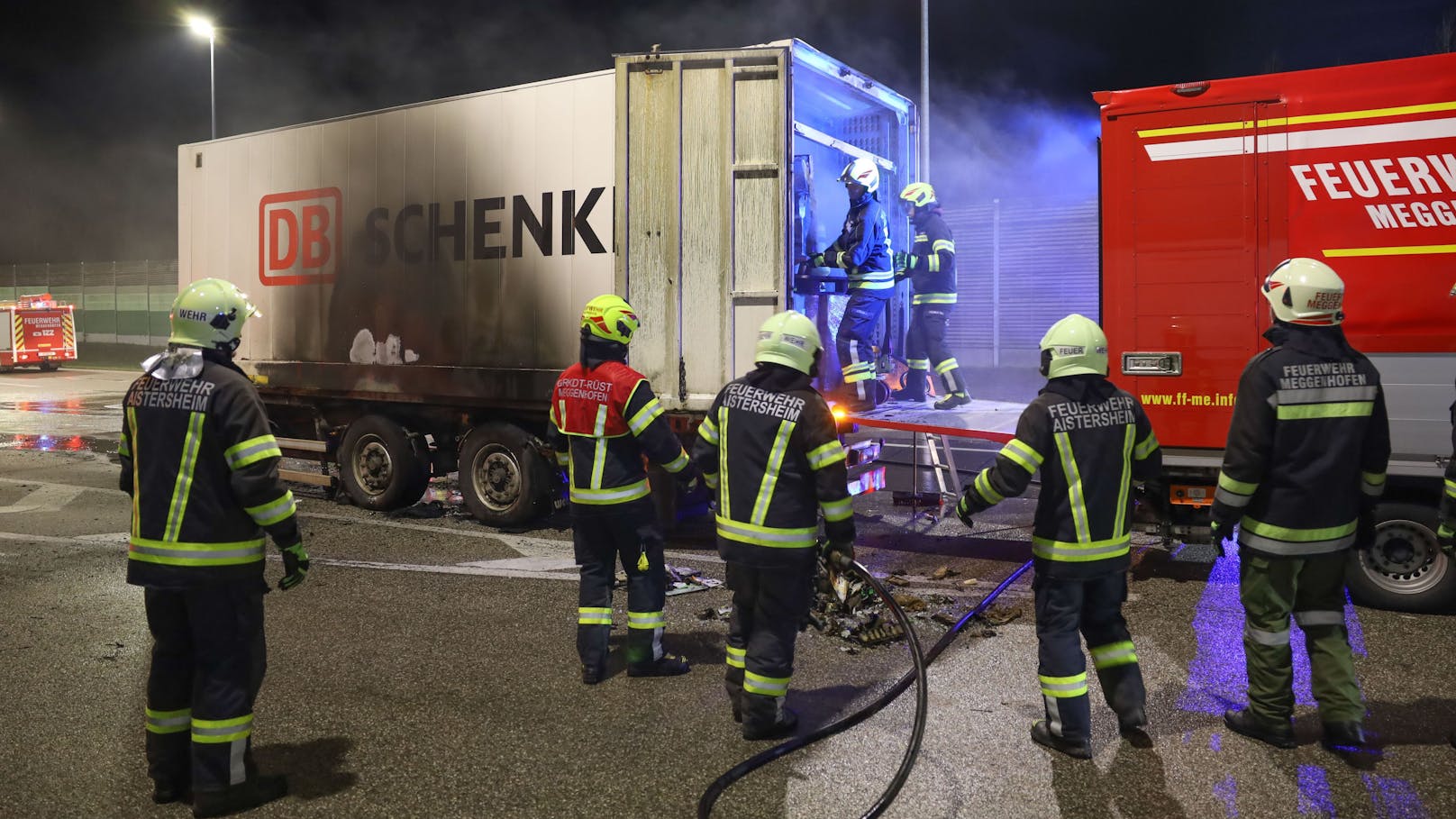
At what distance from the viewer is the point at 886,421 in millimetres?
7316

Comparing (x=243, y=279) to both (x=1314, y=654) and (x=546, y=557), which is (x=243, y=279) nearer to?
(x=546, y=557)

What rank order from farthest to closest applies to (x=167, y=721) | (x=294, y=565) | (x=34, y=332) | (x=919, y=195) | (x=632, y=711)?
(x=34, y=332), (x=919, y=195), (x=632, y=711), (x=294, y=565), (x=167, y=721)

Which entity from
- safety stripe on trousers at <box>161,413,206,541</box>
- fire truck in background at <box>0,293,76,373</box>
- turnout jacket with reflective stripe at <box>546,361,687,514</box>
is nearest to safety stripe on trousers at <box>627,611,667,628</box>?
turnout jacket with reflective stripe at <box>546,361,687,514</box>

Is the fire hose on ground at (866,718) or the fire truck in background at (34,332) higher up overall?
the fire truck in background at (34,332)

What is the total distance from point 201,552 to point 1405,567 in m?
5.92

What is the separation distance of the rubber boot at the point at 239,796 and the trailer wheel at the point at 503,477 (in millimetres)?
4692

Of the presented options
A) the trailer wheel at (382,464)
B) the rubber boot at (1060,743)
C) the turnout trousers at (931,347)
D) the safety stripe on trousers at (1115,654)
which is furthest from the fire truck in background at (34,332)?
the safety stripe on trousers at (1115,654)

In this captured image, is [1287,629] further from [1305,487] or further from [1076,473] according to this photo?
[1076,473]

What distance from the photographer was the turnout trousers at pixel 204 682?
3586 millimetres

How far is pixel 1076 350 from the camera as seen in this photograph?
414 cm

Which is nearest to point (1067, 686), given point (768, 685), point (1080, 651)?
point (1080, 651)

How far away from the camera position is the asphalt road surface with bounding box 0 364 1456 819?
3.69 m

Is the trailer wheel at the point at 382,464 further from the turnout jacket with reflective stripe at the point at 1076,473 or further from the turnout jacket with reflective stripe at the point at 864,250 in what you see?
the turnout jacket with reflective stripe at the point at 1076,473

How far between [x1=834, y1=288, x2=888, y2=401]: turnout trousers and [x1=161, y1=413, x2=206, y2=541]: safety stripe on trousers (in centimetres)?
508
